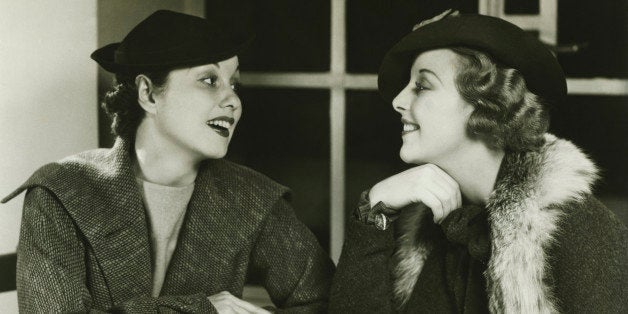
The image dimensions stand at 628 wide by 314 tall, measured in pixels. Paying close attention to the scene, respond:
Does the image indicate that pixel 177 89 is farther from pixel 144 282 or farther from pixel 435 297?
pixel 435 297

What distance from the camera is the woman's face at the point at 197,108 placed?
1686mm

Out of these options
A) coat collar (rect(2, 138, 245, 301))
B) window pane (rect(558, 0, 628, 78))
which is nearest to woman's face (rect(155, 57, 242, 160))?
coat collar (rect(2, 138, 245, 301))

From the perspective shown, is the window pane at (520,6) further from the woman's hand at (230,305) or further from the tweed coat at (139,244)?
the woman's hand at (230,305)

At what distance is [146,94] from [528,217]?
902 millimetres

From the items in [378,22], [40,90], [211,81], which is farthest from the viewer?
[378,22]

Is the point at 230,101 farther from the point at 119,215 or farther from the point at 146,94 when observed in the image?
the point at 119,215

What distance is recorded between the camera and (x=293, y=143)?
8.05 ft

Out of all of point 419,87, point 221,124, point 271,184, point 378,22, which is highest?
point 378,22

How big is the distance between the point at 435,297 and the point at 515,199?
0.95 feet

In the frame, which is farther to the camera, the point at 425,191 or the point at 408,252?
the point at 408,252

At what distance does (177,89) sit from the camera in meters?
1.70

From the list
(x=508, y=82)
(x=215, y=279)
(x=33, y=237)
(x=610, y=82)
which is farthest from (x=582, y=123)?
(x=33, y=237)

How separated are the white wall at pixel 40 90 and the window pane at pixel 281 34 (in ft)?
1.88

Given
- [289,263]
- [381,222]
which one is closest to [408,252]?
[381,222]
